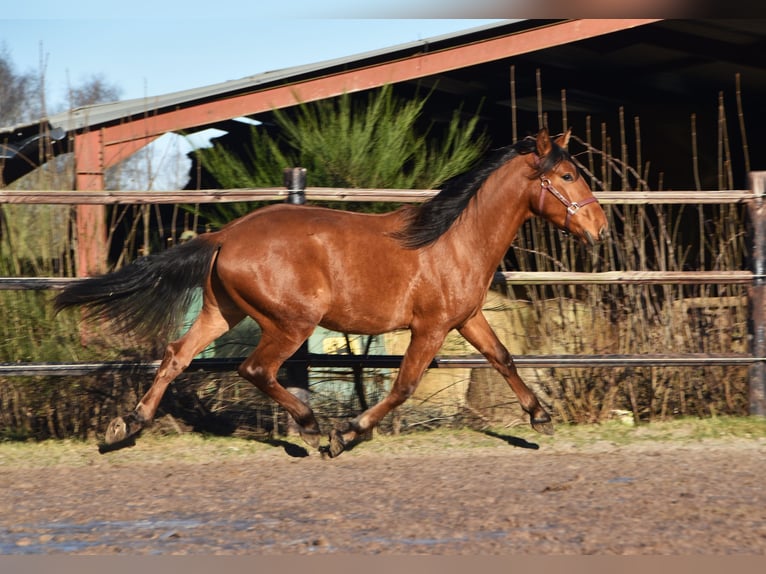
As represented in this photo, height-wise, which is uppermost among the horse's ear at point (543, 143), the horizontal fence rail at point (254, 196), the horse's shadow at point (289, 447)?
A: the horse's ear at point (543, 143)

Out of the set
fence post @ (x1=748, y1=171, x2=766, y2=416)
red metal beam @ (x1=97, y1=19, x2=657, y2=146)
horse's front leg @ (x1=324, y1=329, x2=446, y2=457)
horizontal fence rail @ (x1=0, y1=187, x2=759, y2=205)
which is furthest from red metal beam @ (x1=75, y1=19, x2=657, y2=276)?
horse's front leg @ (x1=324, y1=329, x2=446, y2=457)

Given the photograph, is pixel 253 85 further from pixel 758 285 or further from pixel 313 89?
pixel 758 285

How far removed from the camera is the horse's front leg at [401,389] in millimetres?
6188

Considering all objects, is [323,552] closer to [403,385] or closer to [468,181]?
[403,385]

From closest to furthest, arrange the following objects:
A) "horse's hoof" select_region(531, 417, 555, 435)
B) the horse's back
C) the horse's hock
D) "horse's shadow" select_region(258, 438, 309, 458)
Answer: the horse's back, "horse's shadow" select_region(258, 438, 309, 458), "horse's hoof" select_region(531, 417, 555, 435), the horse's hock

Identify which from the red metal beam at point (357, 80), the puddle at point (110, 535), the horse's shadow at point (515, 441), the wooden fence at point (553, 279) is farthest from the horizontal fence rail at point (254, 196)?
the puddle at point (110, 535)

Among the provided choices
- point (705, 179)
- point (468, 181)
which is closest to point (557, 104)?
point (705, 179)

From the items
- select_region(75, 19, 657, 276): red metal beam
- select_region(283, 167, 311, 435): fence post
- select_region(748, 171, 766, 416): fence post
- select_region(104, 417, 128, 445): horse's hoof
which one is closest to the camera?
select_region(104, 417, 128, 445): horse's hoof

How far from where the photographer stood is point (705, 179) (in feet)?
40.7

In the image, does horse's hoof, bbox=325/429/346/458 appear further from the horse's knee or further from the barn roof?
the barn roof

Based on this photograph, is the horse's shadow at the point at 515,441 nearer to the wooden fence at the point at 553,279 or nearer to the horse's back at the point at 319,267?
the wooden fence at the point at 553,279

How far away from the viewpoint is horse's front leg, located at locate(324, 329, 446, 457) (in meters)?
6.19

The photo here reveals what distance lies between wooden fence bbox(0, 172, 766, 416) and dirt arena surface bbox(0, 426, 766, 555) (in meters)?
0.51

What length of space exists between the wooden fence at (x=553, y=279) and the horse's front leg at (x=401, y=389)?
0.61 m
